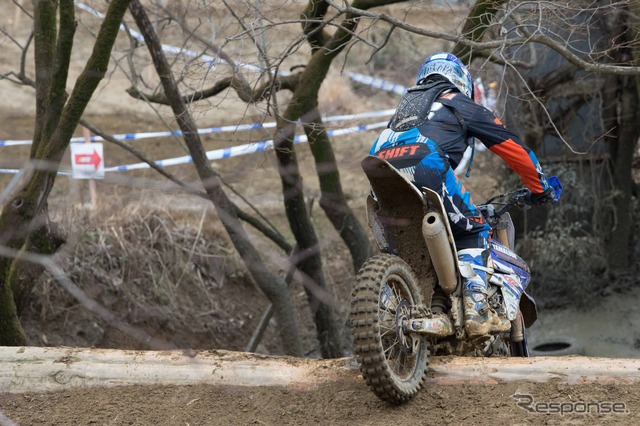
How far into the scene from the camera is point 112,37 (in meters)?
6.80

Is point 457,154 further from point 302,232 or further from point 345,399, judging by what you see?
point 302,232

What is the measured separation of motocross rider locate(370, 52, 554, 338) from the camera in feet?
17.1

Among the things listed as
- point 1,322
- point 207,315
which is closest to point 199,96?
point 1,322

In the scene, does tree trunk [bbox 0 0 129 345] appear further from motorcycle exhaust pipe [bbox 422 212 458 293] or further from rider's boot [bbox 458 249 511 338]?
rider's boot [bbox 458 249 511 338]

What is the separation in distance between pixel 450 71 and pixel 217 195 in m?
3.46

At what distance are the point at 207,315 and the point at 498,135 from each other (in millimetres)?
7096

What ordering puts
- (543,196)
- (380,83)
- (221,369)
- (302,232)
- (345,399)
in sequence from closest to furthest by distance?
1. (345,399)
2. (543,196)
3. (221,369)
4. (302,232)
5. (380,83)

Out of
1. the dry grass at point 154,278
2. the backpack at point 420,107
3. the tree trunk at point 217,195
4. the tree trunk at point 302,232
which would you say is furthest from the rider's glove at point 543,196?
the dry grass at point 154,278

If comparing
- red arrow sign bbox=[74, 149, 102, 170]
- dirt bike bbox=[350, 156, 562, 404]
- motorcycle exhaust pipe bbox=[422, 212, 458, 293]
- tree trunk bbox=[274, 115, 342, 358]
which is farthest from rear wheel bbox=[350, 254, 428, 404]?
red arrow sign bbox=[74, 149, 102, 170]

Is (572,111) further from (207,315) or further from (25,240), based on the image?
(25,240)

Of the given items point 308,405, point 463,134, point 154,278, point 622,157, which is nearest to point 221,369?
point 308,405

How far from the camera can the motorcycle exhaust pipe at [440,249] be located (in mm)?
5012

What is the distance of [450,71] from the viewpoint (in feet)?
18.1

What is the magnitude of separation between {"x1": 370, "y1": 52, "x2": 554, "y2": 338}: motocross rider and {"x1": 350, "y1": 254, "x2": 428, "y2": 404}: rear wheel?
0.41 meters
